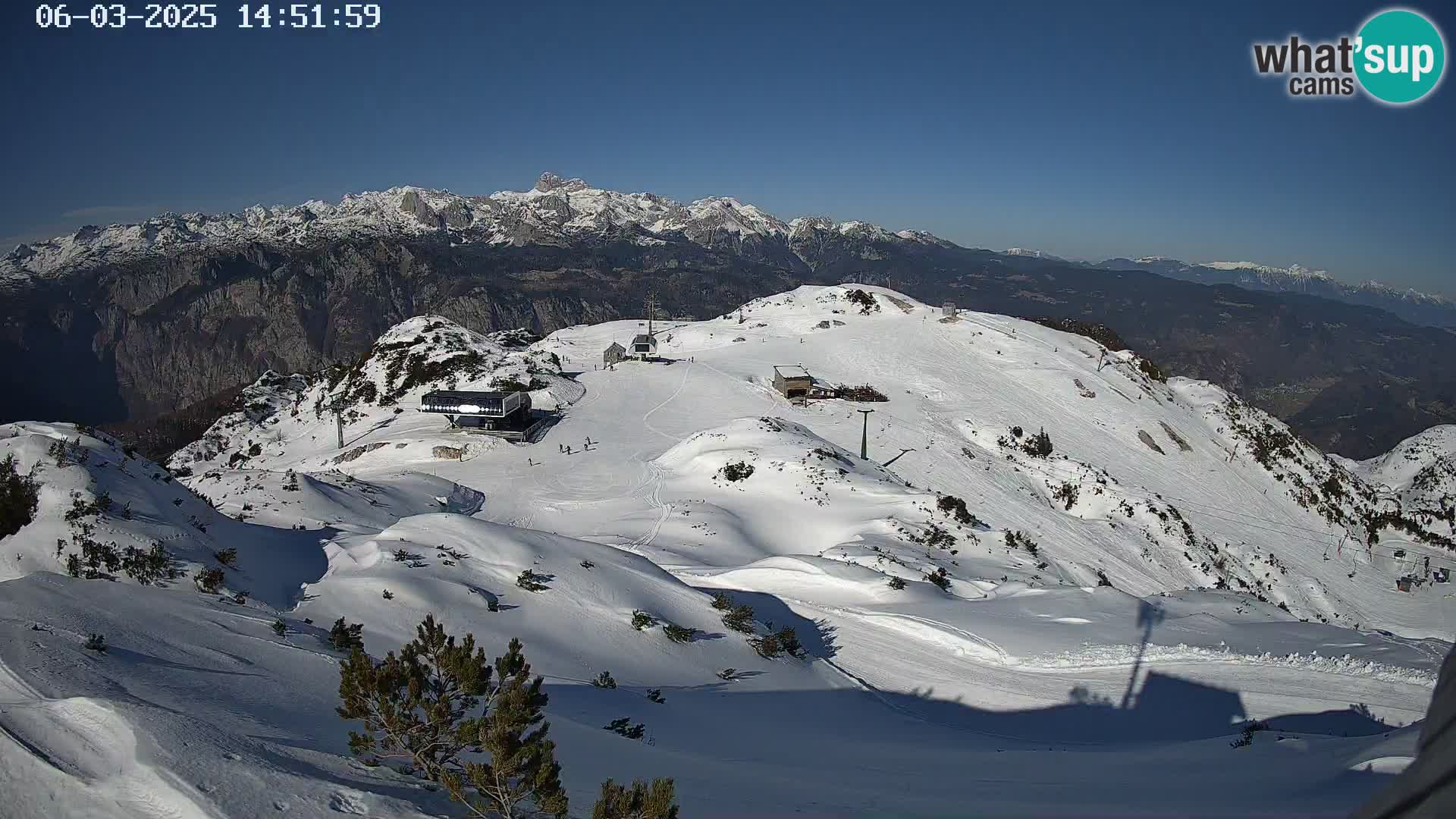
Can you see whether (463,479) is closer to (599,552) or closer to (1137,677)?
(599,552)

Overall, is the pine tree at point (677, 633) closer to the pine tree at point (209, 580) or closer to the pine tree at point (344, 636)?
the pine tree at point (344, 636)

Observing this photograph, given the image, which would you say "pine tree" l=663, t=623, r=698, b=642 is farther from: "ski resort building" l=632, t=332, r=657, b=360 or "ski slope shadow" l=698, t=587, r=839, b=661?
"ski resort building" l=632, t=332, r=657, b=360

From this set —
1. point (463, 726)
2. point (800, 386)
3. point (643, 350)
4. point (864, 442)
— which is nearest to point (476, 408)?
point (643, 350)

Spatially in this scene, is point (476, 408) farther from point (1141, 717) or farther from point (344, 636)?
point (1141, 717)

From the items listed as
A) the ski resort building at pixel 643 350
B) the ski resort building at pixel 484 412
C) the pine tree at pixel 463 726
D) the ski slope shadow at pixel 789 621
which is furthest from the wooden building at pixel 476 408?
the pine tree at pixel 463 726

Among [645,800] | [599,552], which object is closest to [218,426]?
[599,552]

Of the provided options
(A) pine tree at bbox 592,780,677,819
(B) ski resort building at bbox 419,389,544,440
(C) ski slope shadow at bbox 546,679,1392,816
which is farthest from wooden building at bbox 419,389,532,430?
(A) pine tree at bbox 592,780,677,819
